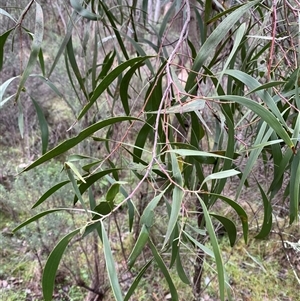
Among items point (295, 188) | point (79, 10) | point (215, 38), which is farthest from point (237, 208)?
point (79, 10)

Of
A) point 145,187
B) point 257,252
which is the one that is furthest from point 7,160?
point 257,252

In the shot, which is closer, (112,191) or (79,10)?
(112,191)

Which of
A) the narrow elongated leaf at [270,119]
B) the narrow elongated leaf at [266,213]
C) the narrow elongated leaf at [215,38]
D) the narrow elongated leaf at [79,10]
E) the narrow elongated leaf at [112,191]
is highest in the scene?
the narrow elongated leaf at [79,10]

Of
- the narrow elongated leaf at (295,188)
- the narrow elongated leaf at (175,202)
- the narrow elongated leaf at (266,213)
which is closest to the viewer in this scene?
the narrow elongated leaf at (175,202)

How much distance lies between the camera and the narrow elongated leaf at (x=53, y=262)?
40cm

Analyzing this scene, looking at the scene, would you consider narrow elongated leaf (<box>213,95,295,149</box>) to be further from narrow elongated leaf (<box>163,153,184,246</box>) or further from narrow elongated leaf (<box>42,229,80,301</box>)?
narrow elongated leaf (<box>42,229,80,301</box>)

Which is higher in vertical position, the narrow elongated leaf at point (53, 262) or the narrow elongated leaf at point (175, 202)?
the narrow elongated leaf at point (175, 202)

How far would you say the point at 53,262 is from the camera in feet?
1.33

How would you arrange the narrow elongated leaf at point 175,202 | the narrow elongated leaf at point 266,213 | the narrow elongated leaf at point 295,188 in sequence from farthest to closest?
the narrow elongated leaf at point 266,213 → the narrow elongated leaf at point 295,188 → the narrow elongated leaf at point 175,202

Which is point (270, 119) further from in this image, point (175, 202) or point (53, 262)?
point (53, 262)

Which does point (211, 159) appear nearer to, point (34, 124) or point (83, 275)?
point (83, 275)

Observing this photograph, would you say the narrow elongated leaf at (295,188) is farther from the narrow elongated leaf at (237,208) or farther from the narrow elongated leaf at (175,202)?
the narrow elongated leaf at (175,202)

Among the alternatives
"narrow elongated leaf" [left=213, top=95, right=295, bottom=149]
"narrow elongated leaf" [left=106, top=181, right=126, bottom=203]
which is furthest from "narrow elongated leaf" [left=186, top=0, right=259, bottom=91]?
"narrow elongated leaf" [left=106, top=181, right=126, bottom=203]

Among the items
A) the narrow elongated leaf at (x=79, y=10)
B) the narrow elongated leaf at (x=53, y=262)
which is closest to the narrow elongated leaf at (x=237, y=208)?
the narrow elongated leaf at (x=53, y=262)
